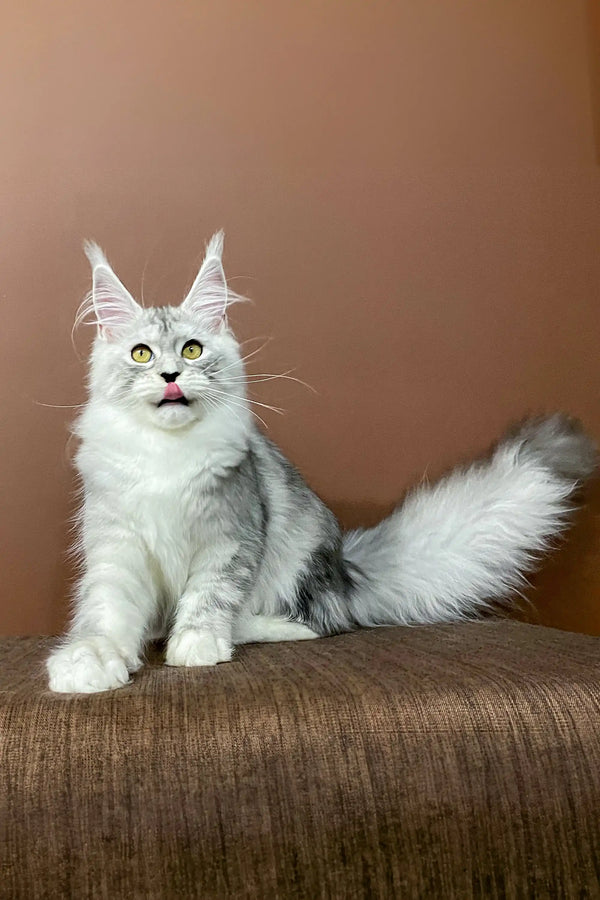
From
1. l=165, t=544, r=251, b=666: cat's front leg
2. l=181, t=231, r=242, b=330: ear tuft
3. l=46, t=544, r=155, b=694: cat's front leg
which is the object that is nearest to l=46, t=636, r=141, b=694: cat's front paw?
l=46, t=544, r=155, b=694: cat's front leg

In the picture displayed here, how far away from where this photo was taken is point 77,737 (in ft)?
2.45

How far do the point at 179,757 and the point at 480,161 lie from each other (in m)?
1.51

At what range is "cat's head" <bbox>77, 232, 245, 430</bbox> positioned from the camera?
3.78 ft

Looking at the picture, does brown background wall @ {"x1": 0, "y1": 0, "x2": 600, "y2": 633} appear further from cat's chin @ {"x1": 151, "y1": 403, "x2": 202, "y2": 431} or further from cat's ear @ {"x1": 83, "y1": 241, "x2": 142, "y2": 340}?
cat's chin @ {"x1": 151, "y1": 403, "x2": 202, "y2": 431}

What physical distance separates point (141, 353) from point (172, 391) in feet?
0.33

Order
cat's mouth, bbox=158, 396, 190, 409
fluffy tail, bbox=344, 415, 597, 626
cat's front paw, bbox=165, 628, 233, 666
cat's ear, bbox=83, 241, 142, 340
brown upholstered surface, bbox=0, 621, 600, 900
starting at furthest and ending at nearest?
fluffy tail, bbox=344, 415, 597, 626, cat's ear, bbox=83, 241, 142, 340, cat's mouth, bbox=158, 396, 190, 409, cat's front paw, bbox=165, 628, 233, 666, brown upholstered surface, bbox=0, 621, 600, 900

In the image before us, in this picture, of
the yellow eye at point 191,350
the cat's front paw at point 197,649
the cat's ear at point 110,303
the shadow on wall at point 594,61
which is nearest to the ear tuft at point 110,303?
the cat's ear at point 110,303

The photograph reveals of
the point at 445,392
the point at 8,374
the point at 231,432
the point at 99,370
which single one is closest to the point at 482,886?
the point at 231,432

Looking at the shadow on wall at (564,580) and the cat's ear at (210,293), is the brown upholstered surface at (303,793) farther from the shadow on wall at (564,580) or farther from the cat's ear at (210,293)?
the shadow on wall at (564,580)

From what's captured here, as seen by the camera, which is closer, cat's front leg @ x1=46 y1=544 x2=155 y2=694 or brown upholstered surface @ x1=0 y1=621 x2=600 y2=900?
brown upholstered surface @ x1=0 y1=621 x2=600 y2=900

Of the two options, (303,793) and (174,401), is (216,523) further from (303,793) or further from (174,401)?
(303,793)

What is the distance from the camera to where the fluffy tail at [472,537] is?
142 centimetres

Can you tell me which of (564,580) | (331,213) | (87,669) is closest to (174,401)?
(87,669)

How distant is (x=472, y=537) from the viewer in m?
1.43
